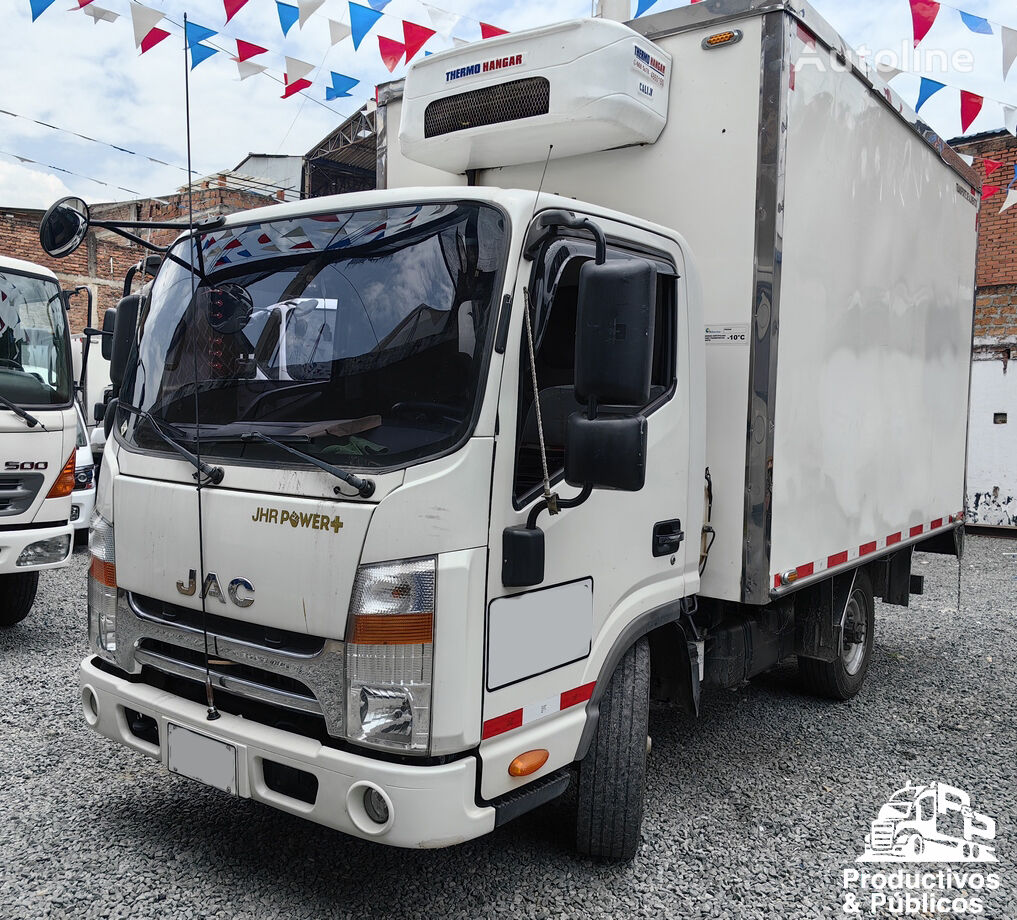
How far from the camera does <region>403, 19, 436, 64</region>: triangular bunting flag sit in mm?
6582

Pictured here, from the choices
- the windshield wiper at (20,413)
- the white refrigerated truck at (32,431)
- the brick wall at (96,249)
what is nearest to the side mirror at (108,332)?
the windshield wiper at (20,413)

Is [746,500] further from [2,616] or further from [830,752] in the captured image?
[2,616]

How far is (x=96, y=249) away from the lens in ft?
58.6

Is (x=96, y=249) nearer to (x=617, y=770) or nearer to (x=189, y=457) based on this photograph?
(x=189, y=457)

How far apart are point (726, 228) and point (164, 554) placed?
2.44 metres

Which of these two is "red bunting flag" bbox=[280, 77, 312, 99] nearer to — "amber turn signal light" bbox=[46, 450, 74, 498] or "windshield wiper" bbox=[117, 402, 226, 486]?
"amber turn signal light" bbox=[46, 450, 74, 498]

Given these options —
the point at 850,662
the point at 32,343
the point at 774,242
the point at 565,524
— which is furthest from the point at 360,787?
the point at 32,343

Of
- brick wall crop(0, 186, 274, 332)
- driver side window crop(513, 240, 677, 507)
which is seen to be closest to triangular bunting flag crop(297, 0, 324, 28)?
driver side window crop(513, 240, 677, 507)

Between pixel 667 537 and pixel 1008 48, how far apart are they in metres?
5.21

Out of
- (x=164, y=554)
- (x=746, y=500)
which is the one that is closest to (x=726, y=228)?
(x=746, y=500)

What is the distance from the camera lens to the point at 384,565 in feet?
8.12

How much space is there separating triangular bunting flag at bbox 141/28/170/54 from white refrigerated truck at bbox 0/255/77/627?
172 cm

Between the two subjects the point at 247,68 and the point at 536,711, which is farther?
the point at 247,68

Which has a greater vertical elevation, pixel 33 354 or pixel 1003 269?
pixel 1003 269
